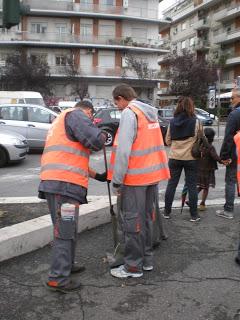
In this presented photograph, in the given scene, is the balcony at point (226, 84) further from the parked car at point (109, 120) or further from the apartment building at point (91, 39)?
the parked car at point (109, 120)

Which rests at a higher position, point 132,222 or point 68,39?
point 68,39

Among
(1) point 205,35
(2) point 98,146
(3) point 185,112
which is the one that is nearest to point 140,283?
(2) point 98,146

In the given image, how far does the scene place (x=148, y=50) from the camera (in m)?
54.1

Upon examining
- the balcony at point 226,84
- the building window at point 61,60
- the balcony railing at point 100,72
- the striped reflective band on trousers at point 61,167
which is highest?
the building window at point 61,60

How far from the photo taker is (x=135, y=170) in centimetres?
428

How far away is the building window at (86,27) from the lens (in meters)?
53.6

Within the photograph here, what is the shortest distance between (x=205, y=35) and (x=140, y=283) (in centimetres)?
6626

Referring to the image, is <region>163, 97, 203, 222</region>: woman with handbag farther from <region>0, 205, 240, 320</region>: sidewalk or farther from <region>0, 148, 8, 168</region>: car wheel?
<region>0, 148, 8, 168</region>: car wheel

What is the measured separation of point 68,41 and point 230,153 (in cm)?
4913

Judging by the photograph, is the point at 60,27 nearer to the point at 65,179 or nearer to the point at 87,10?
the point at 87,10

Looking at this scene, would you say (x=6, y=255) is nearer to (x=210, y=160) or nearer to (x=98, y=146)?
(x=98, y=146)

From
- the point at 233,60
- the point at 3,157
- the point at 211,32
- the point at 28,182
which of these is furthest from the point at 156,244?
the point at 211,32

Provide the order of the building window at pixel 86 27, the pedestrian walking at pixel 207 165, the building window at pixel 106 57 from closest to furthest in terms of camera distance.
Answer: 1. the pedestrian walking at pixel 207 165
2. the building window at pixel 86 27
3. the building window at pixel 106 57

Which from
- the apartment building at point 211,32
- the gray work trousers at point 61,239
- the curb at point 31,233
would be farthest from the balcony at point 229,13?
the gray work trousers at point 61,239
